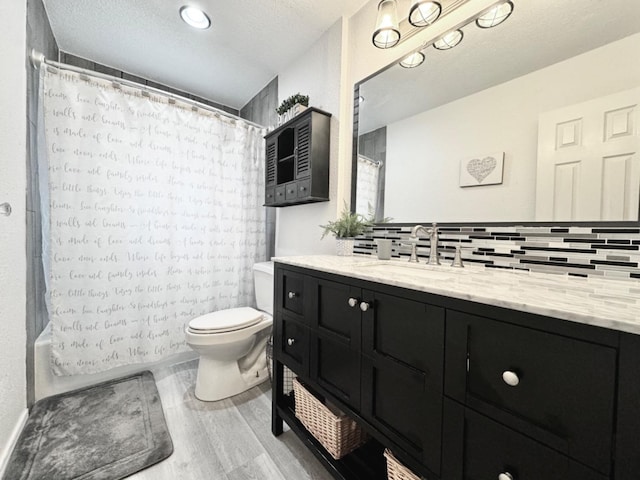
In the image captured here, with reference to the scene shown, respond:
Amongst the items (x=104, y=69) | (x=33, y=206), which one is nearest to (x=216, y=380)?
(x=33, y=206)

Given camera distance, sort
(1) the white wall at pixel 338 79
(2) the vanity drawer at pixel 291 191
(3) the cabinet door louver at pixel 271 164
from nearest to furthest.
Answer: (1) the white wall at pixel 338 79
(2) the vanity drawer at pixel 291 191
(3) the cabinet door louver at pixel 271 164

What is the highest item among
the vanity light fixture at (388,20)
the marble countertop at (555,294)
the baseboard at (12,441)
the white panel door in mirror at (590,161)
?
the vanity light fixture at (388,20)

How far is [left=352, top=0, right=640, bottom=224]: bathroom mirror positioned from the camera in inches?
31.7

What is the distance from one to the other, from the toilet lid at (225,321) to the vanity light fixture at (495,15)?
1897 millimetres

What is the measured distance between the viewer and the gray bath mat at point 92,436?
1.09 meters

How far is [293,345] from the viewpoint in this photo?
121 cm

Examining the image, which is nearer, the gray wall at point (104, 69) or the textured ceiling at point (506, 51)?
the textured ceiling at point (506, 51)

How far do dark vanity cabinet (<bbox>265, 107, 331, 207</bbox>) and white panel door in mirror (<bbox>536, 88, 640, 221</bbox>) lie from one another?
109 cm

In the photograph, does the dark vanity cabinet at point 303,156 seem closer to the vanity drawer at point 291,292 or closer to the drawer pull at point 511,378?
the vanity drawer at point 291,292

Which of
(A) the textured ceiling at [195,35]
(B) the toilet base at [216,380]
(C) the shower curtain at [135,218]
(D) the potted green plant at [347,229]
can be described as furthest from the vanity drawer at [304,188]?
(B) the toilet base at [216,380]

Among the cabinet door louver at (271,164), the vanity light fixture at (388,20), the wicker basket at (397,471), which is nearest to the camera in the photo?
the wicker basket at (397,471)

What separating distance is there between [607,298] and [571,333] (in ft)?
0.73

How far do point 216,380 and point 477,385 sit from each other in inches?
60.3

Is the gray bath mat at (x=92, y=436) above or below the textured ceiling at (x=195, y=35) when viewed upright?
below
